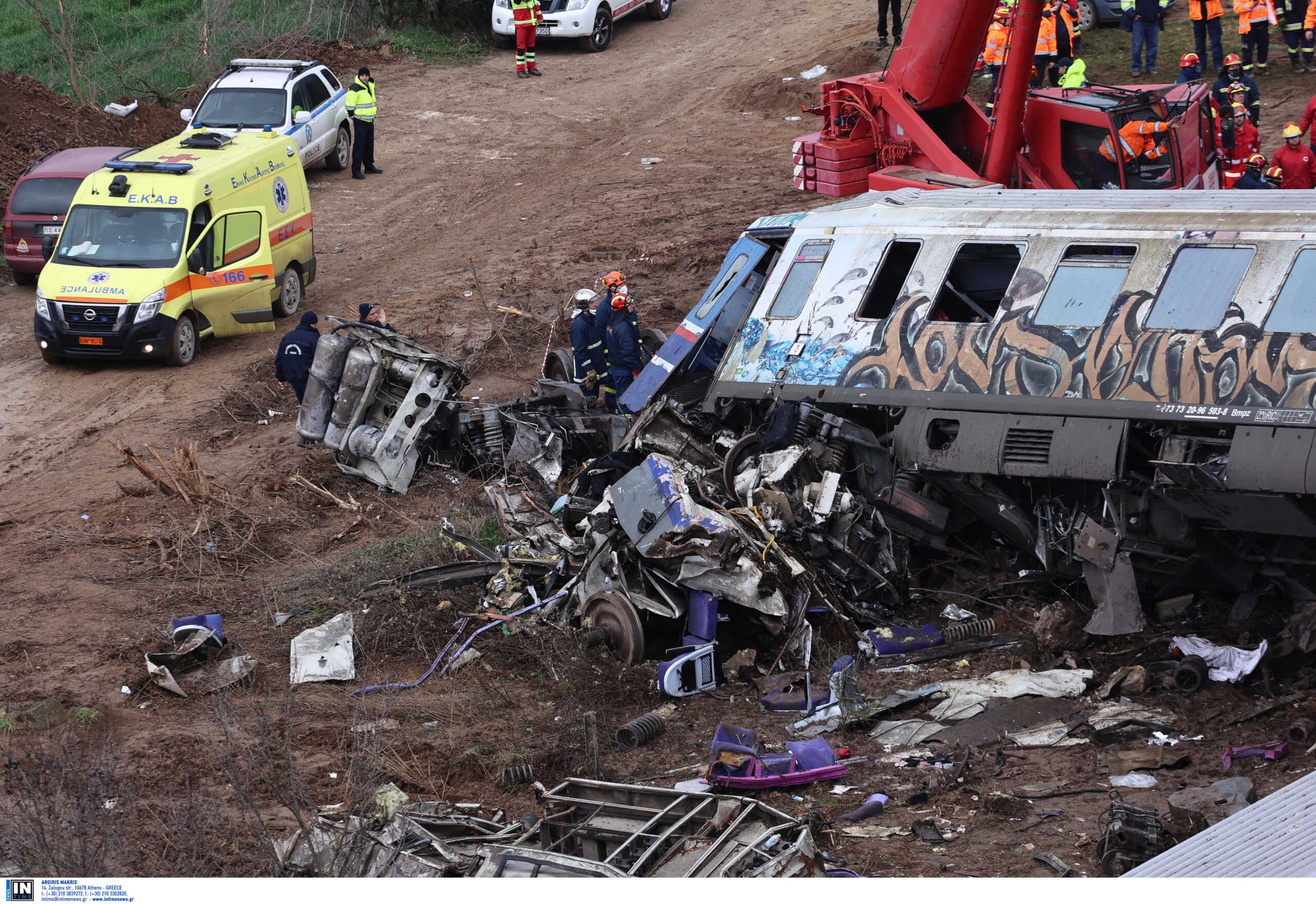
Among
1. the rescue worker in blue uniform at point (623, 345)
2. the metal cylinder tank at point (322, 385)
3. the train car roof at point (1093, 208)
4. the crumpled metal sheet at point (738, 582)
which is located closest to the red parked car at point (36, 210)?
the metal cylinder tank at point (322, 385)

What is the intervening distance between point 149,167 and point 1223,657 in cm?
1395

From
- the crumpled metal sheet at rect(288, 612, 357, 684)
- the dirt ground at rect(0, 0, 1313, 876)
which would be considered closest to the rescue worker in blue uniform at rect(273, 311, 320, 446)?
the dirt ground at rect(0, 0, 1313, 876)

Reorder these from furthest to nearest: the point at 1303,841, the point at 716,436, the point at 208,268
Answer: the point at 208,268
the point at 716,436
the point at 1303,841

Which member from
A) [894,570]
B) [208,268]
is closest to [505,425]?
[894,570]

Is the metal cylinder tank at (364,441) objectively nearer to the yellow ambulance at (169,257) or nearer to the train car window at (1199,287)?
the yellow ambulance at (169,257)

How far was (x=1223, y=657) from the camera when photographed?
26.6ft

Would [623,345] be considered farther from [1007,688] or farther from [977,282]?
[1007,688]

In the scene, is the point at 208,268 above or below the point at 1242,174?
below

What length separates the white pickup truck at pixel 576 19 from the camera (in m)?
27.3

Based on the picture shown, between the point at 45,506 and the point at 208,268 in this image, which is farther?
the point at 208,268

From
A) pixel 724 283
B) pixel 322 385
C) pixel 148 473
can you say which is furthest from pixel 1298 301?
pixel 148 473

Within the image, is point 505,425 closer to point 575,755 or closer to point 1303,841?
point 575,755

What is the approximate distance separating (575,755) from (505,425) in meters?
5.23
